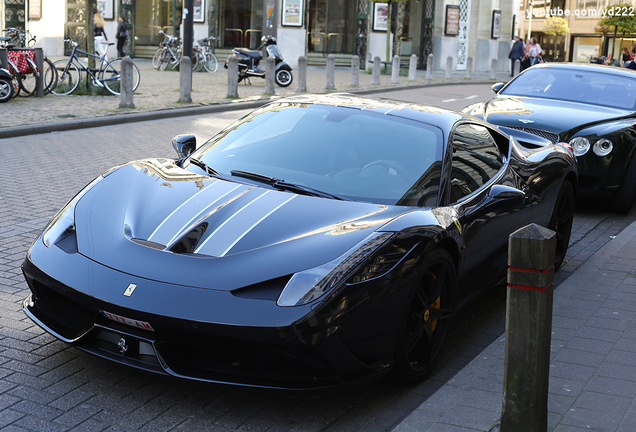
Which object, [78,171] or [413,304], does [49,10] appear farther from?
[413,304]

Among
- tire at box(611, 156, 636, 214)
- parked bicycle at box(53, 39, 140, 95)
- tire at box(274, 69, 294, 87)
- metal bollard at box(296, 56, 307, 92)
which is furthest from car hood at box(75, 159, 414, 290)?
tire at box(274, 69, 294, 87)

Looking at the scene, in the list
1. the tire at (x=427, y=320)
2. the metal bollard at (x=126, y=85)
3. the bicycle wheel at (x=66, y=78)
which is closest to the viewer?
the tire at (x=427, y=320)

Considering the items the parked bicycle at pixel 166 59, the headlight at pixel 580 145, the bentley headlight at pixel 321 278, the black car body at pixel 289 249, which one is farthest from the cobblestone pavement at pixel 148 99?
the bentley headlight at pixel 321 278

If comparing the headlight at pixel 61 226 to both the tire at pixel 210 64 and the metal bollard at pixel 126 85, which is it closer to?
the metal bollard at pixel 126 85

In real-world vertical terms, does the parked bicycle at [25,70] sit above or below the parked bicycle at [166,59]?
below

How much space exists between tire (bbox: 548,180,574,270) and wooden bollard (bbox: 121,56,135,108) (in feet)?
34.2

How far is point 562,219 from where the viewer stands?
582cm

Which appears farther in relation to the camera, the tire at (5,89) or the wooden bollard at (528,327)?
the tire at (5,89)

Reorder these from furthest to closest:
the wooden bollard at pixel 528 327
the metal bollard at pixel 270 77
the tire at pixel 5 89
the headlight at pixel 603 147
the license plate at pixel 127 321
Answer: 1. the metal bollard at pixel 270 77
2. the tire at pixel 5 89
3. the headlight at pixel 603 147
4. the license plate at pixel 127 321
5. the wooden bollard at pixel 528 327

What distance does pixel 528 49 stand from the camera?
3375 centimetres

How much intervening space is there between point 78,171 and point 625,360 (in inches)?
264

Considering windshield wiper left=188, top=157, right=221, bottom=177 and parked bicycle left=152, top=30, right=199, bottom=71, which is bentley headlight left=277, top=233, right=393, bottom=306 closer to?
windshield wiper left=188, top=157, right=221, bottom=177

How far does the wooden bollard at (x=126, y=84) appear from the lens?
47.3 feet

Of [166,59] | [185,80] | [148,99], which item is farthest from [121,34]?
[185,80]
